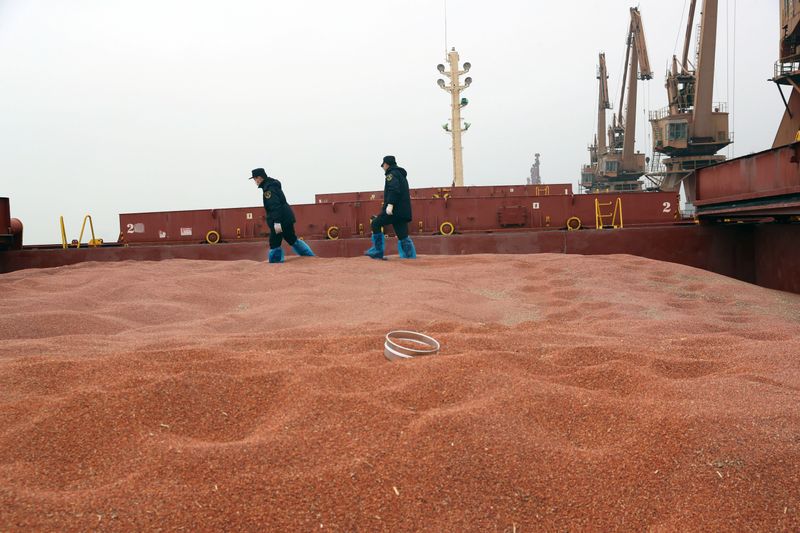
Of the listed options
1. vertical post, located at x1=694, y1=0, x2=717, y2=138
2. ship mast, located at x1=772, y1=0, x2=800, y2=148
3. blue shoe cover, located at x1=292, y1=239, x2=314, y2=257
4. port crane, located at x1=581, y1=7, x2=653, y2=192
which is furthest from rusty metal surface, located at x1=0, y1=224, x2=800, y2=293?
port crane, located at x1=581, y1=7, x2=653, y2=192

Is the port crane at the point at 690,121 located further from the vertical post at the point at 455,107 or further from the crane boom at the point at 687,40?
the vertical post at the point at 455,107

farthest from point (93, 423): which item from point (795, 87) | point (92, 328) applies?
point (795, 87)

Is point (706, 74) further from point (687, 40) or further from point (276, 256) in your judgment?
point (276, 256)

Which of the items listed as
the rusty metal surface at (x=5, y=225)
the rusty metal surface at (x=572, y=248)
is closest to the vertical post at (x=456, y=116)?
the rusty metal surface at (x=572, y=248)

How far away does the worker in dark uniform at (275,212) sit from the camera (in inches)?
390

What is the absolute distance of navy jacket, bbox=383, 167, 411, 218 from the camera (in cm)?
999

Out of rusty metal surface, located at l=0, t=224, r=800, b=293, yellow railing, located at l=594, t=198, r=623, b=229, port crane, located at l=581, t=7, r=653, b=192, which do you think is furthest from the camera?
port crane, located at l=581, t=7, r=653, b=192

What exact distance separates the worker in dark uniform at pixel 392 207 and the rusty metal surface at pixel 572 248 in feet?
6.83

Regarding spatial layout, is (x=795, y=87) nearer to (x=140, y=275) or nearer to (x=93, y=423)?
(x=140, y=275)

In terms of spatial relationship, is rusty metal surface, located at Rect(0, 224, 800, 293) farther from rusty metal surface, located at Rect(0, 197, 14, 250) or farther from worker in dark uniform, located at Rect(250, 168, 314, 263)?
worker in dark uniform, located at Rect(250, 168, 314, 263)

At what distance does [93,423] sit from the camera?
2328mm

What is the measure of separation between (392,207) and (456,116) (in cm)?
1377

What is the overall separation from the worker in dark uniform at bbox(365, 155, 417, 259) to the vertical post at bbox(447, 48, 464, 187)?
41.2 ft

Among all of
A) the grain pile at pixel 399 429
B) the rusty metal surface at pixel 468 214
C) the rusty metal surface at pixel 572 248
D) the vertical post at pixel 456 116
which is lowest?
the grain pile at pixel 399 429
